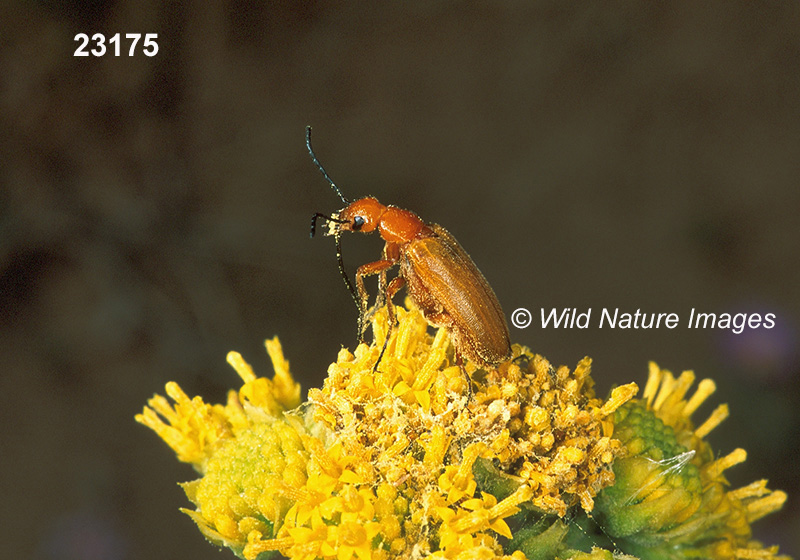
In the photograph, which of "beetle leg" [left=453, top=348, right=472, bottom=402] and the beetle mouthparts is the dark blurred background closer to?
the beetle mouthparts

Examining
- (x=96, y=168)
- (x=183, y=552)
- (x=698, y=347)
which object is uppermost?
(x=698, y=347)

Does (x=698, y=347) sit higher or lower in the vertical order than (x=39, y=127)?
higher

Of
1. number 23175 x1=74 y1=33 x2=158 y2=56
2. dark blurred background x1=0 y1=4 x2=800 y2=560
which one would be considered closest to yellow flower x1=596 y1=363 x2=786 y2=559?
dark blurred background x1=0 y1=4 x2=800 y2=560

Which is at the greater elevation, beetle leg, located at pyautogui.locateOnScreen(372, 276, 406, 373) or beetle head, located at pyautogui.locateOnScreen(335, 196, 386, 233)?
beetle head, located at pyautogui.locateOnScreen(335, 196, 386, 233)

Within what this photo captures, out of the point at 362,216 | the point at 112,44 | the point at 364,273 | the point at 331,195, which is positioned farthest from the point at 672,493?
the point at 112,44

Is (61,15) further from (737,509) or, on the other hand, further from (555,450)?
(737,509)

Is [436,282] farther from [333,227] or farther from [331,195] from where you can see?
[331,195]

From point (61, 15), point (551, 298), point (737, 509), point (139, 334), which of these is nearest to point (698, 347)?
point (551, 298)
